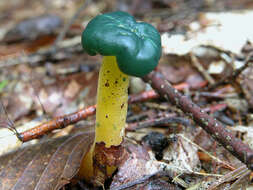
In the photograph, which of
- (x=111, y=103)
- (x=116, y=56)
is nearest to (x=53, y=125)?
(x=111, y=103)

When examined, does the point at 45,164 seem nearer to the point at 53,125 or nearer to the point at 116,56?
the point at 53,125

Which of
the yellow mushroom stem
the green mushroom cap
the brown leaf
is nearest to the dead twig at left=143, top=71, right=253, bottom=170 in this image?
the yellow mushroom stem

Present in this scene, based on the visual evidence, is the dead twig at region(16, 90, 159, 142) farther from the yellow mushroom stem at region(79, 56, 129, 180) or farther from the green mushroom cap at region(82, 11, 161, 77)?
the green mushroom cap at region(82, 11, 161, 77)

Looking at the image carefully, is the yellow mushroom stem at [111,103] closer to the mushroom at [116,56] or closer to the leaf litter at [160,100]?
the mushroom at [116,56]

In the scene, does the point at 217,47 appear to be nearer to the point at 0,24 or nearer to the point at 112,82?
the point at 112,82

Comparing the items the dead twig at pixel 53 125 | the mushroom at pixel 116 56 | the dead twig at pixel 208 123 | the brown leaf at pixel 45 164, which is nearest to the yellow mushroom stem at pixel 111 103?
the mushroom at pixel 116 56

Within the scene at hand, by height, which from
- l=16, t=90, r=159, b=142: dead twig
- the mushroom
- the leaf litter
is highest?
the mushroom

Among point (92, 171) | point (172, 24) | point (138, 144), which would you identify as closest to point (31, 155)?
point (92, 171)
